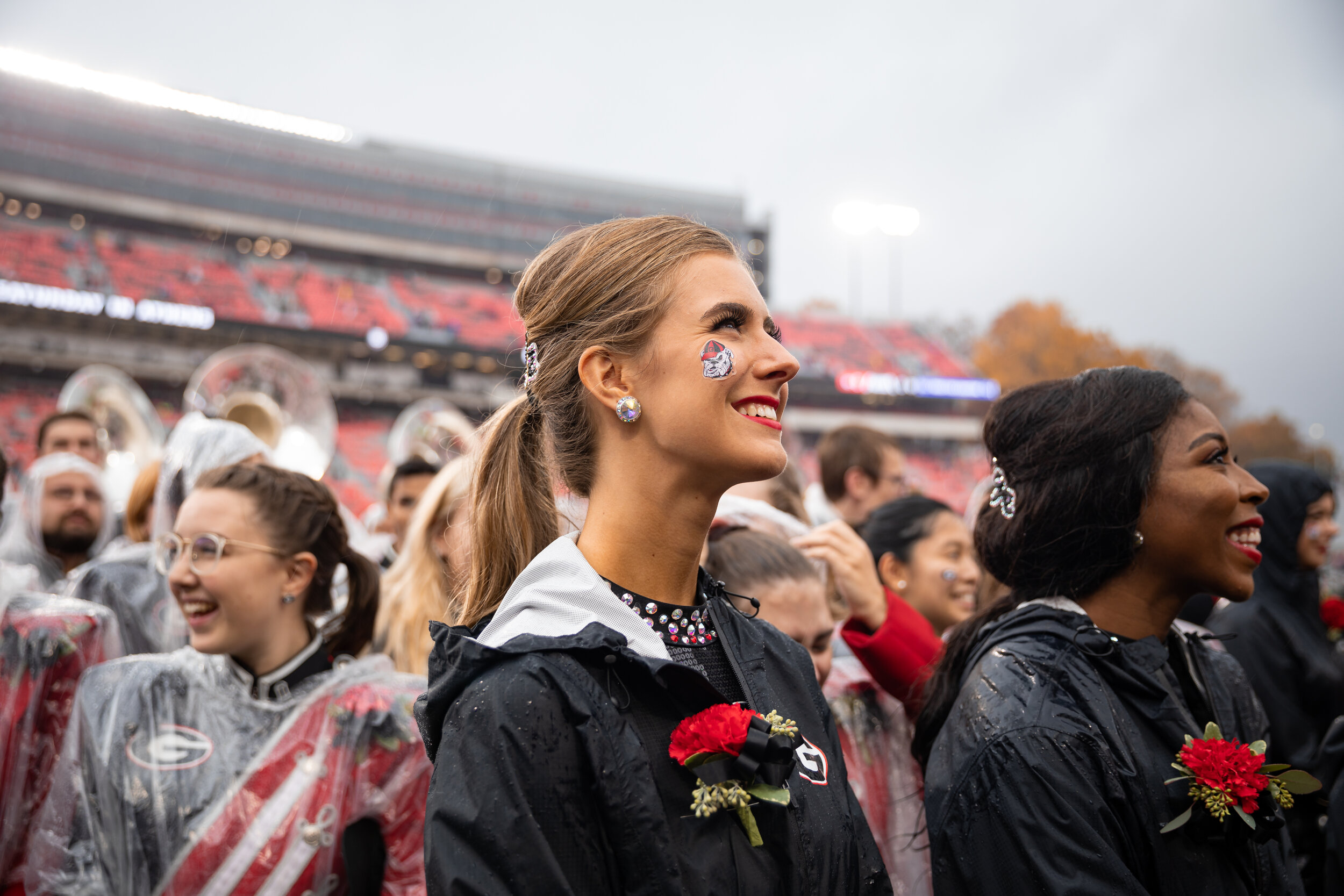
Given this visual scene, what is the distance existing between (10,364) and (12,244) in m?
4.05

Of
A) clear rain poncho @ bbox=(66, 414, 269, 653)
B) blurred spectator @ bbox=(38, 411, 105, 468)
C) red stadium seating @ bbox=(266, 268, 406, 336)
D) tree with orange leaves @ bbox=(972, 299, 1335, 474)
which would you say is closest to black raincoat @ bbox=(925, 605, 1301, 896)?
clear rain poncho @ bbox=(66, 414, 269, 653)

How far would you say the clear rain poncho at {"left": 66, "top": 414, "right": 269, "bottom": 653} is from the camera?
364 cm

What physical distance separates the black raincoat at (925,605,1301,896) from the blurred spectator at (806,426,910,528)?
310cm

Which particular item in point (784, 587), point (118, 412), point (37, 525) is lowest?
point (118, 412)

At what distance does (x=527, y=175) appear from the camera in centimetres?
3191

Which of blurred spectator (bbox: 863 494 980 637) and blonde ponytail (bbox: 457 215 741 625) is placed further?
blurred spectator (bbox: 863 494 980 637)

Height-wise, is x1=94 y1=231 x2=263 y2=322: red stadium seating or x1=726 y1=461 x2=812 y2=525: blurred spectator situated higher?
x1=726 y1=461 x2=812 y2=525: blurred spectator

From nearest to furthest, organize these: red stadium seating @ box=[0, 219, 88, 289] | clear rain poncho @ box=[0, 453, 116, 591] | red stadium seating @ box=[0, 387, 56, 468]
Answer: clear rain poncho @ box=[0, 453, 116, 591] → red stadium seating @ box=[0, 387, 56, 468] → red stadium seating @ box=[0, 219, 88, 289]

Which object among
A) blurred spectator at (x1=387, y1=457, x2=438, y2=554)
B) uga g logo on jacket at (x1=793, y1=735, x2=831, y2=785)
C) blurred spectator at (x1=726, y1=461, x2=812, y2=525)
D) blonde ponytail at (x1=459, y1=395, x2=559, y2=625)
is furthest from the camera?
blurred spectator at (x1=387, y1=457, x2=438, y2=554)

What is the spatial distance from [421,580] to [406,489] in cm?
126

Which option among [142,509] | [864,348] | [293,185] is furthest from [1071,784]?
[864,348]

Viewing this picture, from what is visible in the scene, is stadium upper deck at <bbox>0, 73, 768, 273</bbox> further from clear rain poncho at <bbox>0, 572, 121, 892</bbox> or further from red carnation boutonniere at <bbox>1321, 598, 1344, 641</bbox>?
clear rain poncho at <bbox>0, 572, 121, 892</bbox>

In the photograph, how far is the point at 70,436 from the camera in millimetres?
5500

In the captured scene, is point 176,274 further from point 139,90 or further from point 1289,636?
point 1289,636
